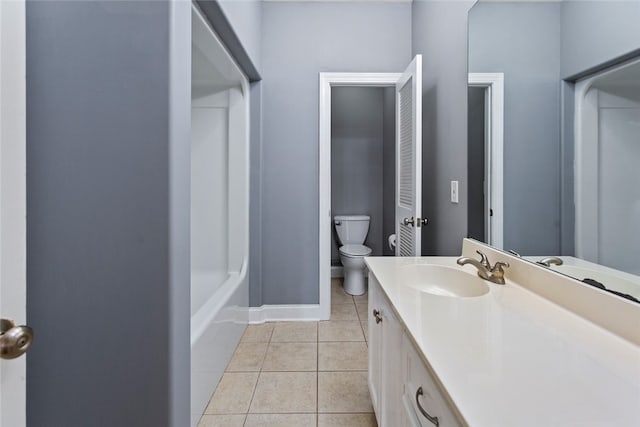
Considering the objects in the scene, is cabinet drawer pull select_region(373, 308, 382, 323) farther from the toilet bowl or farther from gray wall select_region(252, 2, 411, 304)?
the toilet bowl

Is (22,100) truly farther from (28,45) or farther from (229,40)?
(229,40)

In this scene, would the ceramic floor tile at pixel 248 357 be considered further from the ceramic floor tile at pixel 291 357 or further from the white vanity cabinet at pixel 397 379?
the white vanity cabinet at pixel 397 379

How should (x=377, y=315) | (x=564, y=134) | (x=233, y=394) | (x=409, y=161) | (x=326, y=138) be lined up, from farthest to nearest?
(x=326, y=138), (x=409, y=161), (x=233, y=394), (x=377, y=315), (x=564, y=134)

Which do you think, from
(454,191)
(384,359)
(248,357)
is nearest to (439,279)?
(384,359)

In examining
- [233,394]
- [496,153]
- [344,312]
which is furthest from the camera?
[344,312]

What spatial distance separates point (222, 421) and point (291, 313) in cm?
117

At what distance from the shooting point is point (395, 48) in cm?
263

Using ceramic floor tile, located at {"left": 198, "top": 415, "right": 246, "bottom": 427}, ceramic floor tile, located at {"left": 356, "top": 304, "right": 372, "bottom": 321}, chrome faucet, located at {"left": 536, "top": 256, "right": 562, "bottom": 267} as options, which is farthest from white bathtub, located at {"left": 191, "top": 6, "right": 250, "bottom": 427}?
chrome faucet, located at {"left": 536, "top": 256, "right": 562, "bottom": 267}

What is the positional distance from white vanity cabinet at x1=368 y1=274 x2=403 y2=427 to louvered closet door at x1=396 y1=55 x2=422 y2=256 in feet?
2.45

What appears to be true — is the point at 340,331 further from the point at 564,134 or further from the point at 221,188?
the point at 564,134

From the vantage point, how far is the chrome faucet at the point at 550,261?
3.52 feet

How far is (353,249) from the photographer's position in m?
3.40

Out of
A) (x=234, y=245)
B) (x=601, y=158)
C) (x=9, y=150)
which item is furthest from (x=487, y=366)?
(x=234, y=245)

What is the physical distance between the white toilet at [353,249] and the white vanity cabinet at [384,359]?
5.86 ft
